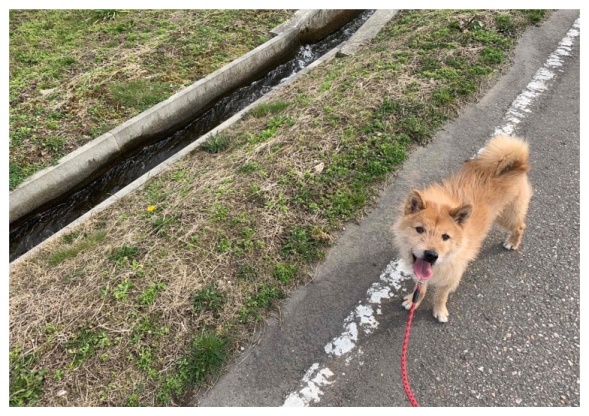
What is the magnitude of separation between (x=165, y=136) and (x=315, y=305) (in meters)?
4.07

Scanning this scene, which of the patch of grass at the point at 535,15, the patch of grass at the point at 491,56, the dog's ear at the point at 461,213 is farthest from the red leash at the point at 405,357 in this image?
the patch of grass at the point at 535,15

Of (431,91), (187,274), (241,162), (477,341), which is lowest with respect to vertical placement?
(477,341)

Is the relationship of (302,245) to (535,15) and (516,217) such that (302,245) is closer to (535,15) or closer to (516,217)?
(516,217)

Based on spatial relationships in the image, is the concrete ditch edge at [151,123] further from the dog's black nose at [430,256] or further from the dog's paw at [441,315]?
the dog's paw at [441,315]

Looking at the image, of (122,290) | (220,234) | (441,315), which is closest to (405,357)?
(441,315)

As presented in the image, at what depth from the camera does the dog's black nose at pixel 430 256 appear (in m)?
3.03

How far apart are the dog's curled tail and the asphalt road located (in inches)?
38.0

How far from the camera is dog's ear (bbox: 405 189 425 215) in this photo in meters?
3.16

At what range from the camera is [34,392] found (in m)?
3.21

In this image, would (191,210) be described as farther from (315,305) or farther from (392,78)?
(392,78)

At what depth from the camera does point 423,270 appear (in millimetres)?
3221

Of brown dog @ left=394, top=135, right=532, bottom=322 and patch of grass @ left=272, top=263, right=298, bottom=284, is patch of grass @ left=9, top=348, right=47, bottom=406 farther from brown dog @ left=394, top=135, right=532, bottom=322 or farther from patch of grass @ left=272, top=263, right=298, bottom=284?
brown dog @ left=394, top=135, right=532, bottom=322

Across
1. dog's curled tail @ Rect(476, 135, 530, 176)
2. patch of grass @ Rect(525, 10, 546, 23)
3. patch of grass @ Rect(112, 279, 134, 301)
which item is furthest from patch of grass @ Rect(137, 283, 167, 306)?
patch of grass @ Rect(525, 10, 546, 23)

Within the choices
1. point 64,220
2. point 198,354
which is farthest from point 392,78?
point 64,220
